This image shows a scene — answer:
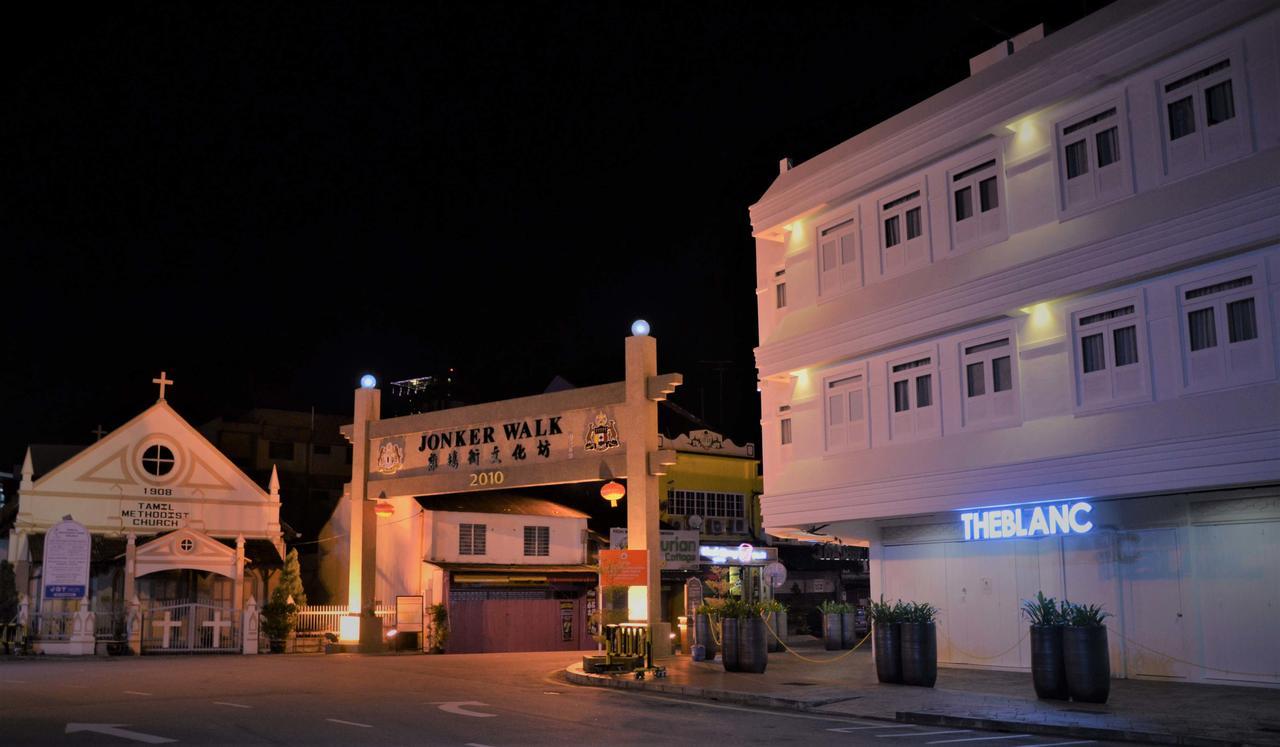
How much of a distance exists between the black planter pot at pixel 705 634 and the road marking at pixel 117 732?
659 inches

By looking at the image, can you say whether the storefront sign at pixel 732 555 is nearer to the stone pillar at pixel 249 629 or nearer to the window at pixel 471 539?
the window at pixel 471 539

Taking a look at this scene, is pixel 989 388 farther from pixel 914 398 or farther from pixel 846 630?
pixel 846 630

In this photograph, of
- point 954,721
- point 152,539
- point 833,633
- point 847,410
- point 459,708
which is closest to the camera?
point 954,721

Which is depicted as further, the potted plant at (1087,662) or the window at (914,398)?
the window at (914,398)

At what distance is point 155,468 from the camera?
41.1 meters

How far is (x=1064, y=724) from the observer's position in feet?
49.5

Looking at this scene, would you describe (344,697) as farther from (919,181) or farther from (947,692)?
(919,181)

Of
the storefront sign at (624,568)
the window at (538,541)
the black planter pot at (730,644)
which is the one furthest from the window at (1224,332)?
the window at (538,541)

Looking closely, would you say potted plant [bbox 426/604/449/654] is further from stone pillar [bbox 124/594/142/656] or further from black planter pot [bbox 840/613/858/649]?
black planter pot [bbox 840/613/858/649]

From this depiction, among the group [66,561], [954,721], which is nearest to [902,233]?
[954,721]

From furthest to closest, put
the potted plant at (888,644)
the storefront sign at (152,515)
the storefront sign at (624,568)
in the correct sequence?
the storefront sign at (152,515) < the storefront sign at (624,568) < the potted plant at (888,644)

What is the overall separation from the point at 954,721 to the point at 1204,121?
1082 centimetres

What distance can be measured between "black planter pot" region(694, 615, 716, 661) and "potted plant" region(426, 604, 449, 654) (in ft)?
36.9

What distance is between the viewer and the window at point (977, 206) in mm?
23125
